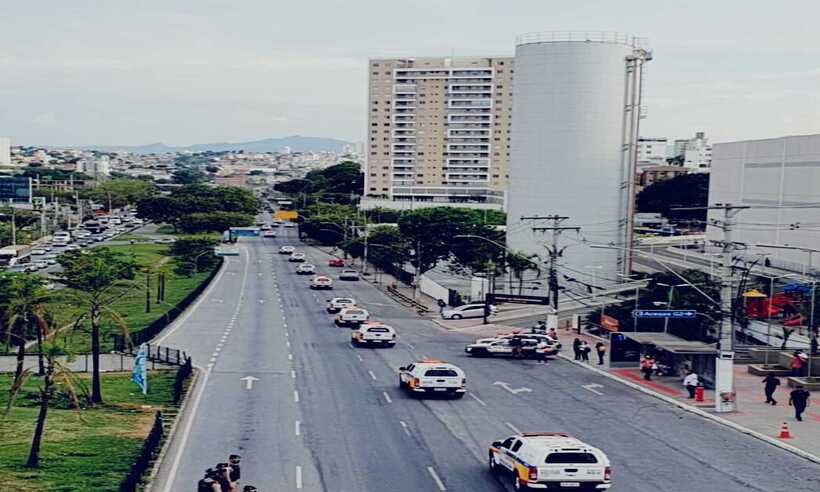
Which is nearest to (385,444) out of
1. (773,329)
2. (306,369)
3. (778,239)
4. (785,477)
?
(785,477)

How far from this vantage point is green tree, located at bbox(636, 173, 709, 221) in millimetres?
174750

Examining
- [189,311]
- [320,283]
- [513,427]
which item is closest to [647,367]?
[513,427]

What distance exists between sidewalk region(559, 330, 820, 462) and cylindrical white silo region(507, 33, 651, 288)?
44.8m

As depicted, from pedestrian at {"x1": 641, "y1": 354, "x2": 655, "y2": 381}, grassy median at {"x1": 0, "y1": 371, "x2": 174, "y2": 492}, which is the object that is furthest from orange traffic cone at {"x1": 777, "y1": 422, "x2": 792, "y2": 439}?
Result: grassy median at {"x1": 0, "y1": 371, "x2": 174, "y2": 492}

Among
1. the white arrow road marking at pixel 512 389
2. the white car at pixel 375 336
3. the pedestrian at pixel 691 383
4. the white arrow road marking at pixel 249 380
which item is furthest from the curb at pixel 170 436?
the pedestrian at pixel 691 383

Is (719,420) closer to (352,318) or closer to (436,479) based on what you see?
(436,479)

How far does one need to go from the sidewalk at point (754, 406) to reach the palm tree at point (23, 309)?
2337 centimetres

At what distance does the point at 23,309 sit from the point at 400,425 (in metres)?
12.2

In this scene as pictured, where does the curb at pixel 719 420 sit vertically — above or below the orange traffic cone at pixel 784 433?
below

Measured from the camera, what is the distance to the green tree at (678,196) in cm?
17475

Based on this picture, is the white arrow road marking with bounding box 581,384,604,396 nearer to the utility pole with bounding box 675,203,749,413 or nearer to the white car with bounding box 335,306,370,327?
the utility pole with bounding box 675,203,749,413

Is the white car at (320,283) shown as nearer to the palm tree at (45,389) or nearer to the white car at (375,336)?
the white car at (375,336)

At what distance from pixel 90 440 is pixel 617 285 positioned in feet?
222

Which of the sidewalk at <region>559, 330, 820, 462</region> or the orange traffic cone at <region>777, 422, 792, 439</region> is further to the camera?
the sidewalk at <region>559, 330, 820, 462</region>
